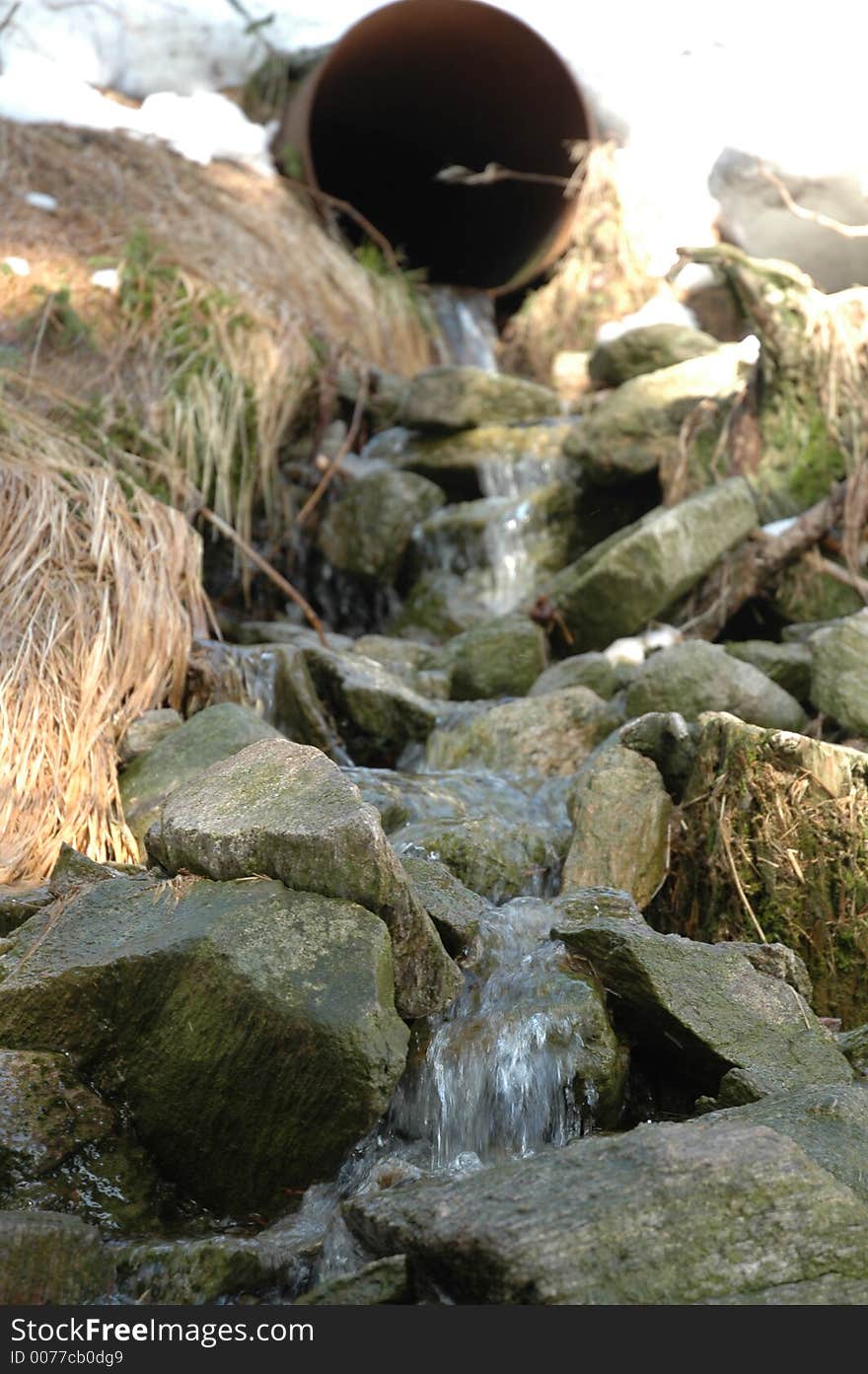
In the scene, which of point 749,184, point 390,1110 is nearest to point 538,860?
point 390,1110

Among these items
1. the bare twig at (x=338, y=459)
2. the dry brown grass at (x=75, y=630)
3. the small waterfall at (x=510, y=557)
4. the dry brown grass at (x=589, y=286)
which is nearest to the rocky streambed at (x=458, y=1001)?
the dry brown grass at (x=75, y=630)

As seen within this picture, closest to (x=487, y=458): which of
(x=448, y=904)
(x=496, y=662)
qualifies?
(x=496, y=662)

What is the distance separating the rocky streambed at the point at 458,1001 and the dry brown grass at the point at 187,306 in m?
1.21

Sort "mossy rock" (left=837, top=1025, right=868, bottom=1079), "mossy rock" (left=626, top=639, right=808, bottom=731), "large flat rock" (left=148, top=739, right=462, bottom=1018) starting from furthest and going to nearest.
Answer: "mossy rock" (left=626, top=639, right=808, bottom=731)
"mossy rock" (left=837, top=1025, right=868, bottom=1079)
"large flat rock" (left=148, top=739, right=462, bottom=1018)

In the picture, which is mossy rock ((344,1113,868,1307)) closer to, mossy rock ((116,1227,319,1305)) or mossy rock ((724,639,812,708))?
mossy rock ((116,1227,319,1305))

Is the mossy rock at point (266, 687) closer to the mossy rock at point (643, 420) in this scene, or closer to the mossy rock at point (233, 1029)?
the mossy rock at point (233, 1029)

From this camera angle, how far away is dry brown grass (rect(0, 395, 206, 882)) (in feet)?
8.38

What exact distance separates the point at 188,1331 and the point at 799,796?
1.64 meters

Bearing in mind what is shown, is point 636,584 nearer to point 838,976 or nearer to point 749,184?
point 838,976

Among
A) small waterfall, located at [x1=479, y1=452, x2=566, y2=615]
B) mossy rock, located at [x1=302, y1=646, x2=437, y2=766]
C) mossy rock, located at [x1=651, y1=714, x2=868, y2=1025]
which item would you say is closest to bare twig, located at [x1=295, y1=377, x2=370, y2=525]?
small waterfall, located at [x1=479, y1=452, x2=566, y2=615]

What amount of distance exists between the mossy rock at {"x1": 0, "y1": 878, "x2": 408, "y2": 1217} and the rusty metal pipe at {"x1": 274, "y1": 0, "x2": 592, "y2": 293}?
17.5ft

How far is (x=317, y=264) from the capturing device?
576 cm

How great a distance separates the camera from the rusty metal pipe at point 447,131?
626 centimetres

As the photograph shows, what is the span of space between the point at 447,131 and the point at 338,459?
3.43m
